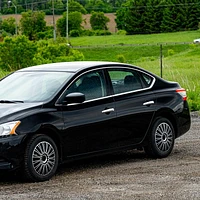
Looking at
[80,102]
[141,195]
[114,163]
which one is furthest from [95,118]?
[141,195]

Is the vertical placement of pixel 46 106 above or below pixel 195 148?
above

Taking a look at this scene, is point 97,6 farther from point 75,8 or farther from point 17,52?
point 17,52

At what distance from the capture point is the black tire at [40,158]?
360 inches

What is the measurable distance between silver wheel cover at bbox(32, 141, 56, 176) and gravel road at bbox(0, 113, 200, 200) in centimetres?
15

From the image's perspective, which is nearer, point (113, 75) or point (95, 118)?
point (95, 118)

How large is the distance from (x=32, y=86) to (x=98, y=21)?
490ft

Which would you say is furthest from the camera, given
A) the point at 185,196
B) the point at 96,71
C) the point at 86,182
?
the point at 96,71

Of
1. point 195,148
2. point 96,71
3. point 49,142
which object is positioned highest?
point 96,71

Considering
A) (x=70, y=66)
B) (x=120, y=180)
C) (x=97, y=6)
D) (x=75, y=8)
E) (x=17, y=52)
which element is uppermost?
(x=70, y=66)

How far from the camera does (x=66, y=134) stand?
9625mm

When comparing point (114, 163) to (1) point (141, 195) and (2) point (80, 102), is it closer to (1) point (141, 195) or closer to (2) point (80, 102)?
(2) point (80, 102)

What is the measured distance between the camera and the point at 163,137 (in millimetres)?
11070

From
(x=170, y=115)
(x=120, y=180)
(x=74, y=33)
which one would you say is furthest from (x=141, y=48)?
(x=120, y=180)

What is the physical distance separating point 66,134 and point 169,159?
1977mm
